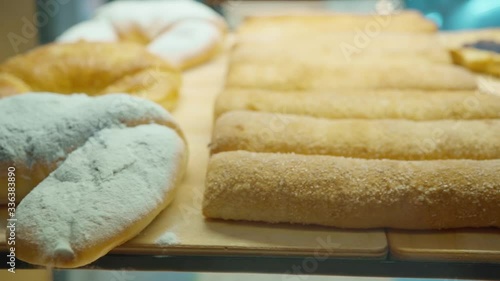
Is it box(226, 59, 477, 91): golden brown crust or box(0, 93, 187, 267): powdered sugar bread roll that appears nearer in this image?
box(0, 93, 187, 267): powdered sugar bread roll

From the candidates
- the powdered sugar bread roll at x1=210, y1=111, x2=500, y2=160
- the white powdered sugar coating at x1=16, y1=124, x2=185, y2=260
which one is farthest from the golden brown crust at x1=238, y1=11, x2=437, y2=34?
the white powdered sugar coating at x1=16, y1=124, x2=185, y2=260

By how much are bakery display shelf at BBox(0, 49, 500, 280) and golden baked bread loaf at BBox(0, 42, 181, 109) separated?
0.61m

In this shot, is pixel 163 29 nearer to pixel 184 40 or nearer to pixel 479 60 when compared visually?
pixel 184 40

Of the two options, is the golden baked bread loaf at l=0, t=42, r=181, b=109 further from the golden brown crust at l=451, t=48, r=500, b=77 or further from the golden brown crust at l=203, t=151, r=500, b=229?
the golden brown crust at l=451, t=48, r=500, b=77

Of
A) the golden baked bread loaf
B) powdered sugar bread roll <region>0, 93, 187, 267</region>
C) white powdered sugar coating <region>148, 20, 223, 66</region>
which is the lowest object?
white powdered sugar coating <region>148, 20, 223, 66</region>

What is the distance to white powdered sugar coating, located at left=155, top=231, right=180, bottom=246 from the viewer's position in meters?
0.92

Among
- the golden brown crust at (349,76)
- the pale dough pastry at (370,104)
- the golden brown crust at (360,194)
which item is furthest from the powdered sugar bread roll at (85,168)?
the golden brown crust at (349,76)

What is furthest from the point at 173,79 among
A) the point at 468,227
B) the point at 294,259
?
the point at 468,227

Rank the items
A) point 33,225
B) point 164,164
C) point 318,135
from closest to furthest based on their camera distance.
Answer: point 33,225
point 164,164
point 318,135

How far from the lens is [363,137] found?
43.9 inches

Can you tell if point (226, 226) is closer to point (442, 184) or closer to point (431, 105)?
point (442, 184)

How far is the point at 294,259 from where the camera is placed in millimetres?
911

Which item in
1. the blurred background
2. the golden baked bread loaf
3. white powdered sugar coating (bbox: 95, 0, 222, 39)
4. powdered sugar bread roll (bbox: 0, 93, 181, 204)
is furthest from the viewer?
white powdered sugar coating (bbox: 95, 0, 222, 39)

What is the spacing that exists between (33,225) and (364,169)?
2.02 ft
